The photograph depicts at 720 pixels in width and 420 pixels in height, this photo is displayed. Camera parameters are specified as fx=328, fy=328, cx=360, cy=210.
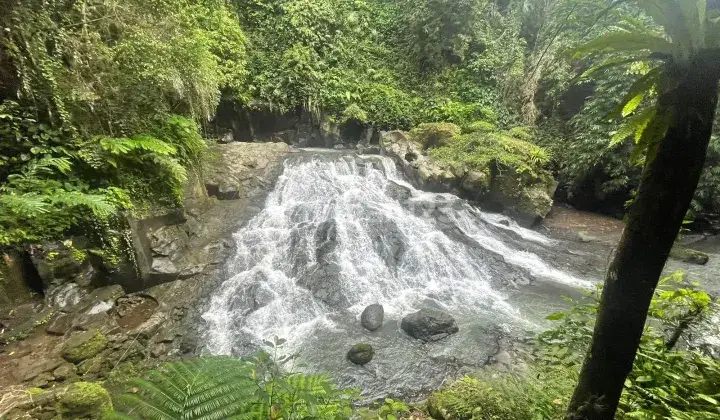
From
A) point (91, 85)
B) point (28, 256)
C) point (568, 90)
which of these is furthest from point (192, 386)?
point (568, 90)

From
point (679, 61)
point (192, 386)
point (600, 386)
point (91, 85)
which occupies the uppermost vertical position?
point (91, 85)

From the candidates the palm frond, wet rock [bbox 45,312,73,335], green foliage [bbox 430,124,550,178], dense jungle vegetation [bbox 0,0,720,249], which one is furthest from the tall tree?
green foliage [bbox 430,124,550,178]

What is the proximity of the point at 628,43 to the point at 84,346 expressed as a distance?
7.22m

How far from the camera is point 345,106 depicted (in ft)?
47.5

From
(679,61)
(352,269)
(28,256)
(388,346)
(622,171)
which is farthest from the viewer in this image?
(622,171)

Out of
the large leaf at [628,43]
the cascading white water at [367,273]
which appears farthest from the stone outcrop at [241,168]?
the large leaf at [628,43]

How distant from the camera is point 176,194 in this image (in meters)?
7.38

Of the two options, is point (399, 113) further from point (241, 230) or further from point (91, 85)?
point (91, 85)

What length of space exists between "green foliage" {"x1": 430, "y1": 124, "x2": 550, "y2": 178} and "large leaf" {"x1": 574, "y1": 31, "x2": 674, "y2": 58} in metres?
10.1

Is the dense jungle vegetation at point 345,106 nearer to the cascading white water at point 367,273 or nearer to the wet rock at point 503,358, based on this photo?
the wet rock at point 503,358

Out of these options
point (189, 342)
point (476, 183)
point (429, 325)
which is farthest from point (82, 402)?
point (476, 183)

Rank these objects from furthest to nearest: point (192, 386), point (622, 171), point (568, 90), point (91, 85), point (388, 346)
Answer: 1. point (568, 90)
2. point (622, 171)
3. point (388, 346)
4. point (91, 85)
5. point (192, 386)

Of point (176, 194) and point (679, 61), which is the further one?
point (176, 194)

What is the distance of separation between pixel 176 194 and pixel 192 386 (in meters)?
6.37
